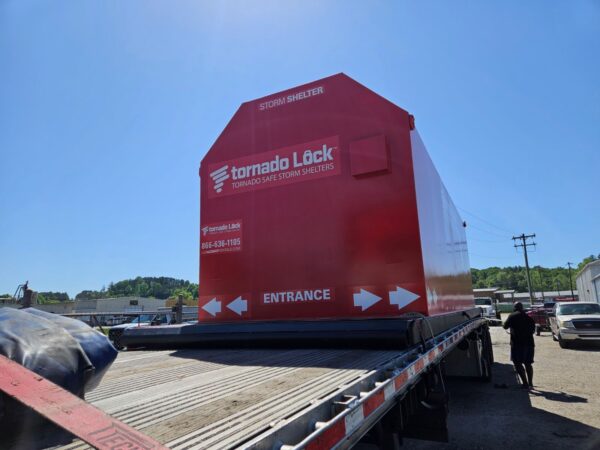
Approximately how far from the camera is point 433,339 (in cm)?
380

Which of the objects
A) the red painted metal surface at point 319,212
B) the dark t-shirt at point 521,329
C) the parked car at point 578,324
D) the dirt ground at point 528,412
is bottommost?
the dirt ground at point 528,412

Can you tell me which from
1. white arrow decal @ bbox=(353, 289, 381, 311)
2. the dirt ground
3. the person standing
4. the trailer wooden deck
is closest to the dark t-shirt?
the person standing

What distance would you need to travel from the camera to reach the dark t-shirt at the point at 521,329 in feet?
26.1

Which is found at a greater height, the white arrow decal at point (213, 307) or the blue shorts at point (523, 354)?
Result: the white arrow decal at point (213, 307)

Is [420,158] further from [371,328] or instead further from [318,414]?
[318,414]

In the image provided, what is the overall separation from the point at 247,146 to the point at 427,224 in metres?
2.62

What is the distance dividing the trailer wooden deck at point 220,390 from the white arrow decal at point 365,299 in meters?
1.02

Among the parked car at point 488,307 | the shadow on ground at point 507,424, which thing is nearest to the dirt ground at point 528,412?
the shadow on ground at point 507,424

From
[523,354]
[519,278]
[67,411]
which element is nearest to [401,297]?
[67,411]

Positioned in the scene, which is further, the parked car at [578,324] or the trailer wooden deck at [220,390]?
the parked car at [578,324]

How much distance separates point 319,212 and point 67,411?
3.80 meters

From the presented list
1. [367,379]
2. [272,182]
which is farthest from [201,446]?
[272,182]

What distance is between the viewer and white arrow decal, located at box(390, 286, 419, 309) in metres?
4.12

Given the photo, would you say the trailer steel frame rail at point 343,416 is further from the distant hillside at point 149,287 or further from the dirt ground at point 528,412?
the distant hillside at point 149,287
